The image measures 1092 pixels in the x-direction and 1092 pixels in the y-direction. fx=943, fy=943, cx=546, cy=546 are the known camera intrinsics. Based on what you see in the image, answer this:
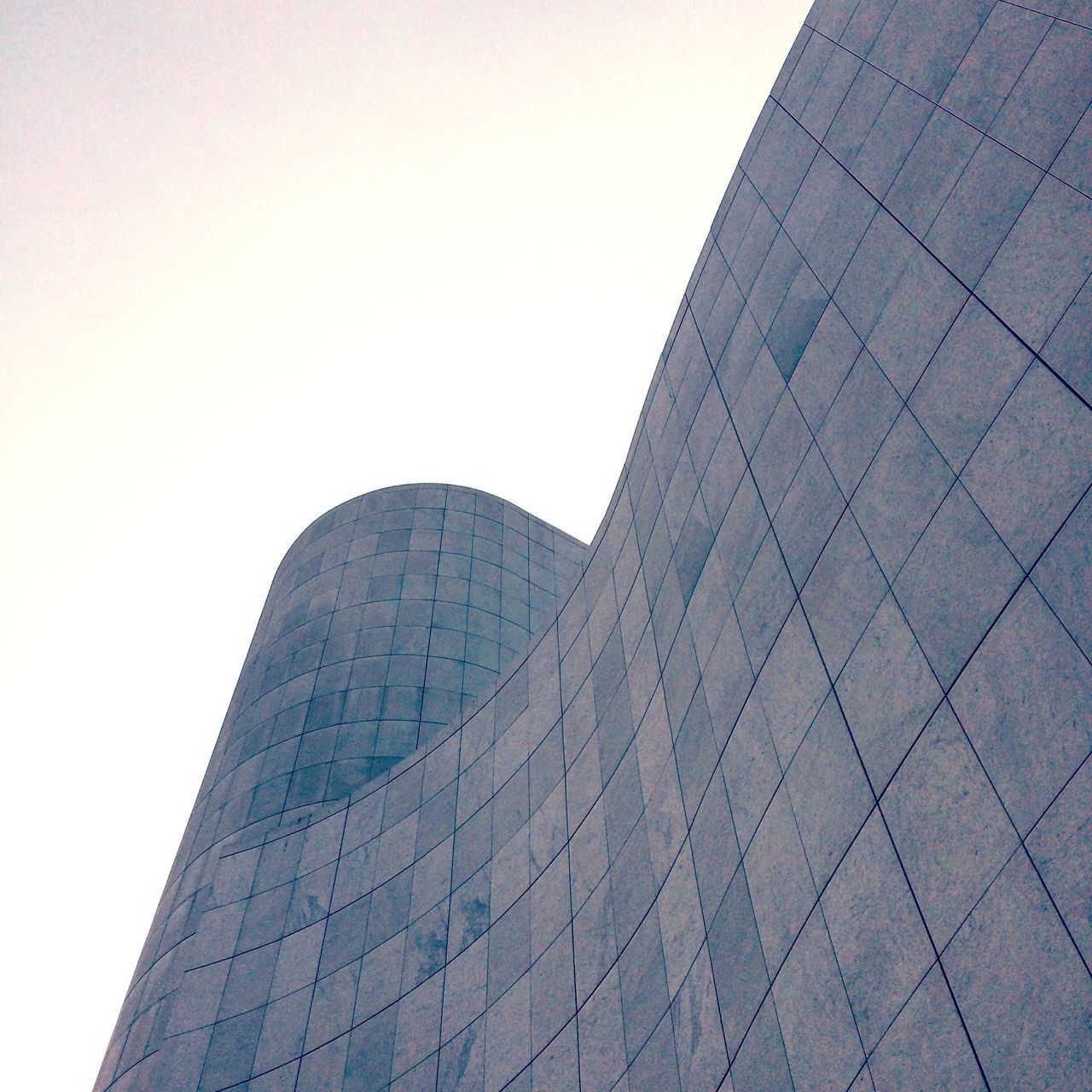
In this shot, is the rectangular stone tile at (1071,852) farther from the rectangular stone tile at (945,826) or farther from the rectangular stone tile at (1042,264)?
the rectangular stone tile at (1042,264)

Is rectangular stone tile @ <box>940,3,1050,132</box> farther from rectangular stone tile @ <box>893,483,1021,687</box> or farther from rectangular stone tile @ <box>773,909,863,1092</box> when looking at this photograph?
rectangular stone tile @ <box>773,909,863,1092</box>

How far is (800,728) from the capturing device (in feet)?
32.7

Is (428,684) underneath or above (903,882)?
above

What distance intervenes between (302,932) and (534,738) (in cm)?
723

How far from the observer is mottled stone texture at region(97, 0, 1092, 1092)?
708 cm

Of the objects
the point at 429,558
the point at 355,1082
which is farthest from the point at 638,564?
the point at 429,558

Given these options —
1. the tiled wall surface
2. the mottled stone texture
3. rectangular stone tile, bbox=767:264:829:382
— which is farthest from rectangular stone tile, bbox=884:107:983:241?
the tiled wall surface

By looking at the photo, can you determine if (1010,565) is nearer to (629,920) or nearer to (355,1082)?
(629,920)

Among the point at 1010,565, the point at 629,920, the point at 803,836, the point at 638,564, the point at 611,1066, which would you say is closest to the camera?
the point at 1010,565

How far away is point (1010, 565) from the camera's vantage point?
7.43 metres

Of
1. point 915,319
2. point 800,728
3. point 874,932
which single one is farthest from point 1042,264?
point 874,932

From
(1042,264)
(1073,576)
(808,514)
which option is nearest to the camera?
(1073,576)

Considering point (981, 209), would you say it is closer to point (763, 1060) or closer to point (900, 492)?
point (900, 492)

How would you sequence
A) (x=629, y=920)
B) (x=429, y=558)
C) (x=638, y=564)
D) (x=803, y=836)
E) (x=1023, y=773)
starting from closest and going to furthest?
(x=1023, y=773) < (x=803, y=836) < (x=629, y=920) < (x=638, y=564) < (x=429, y=558)
